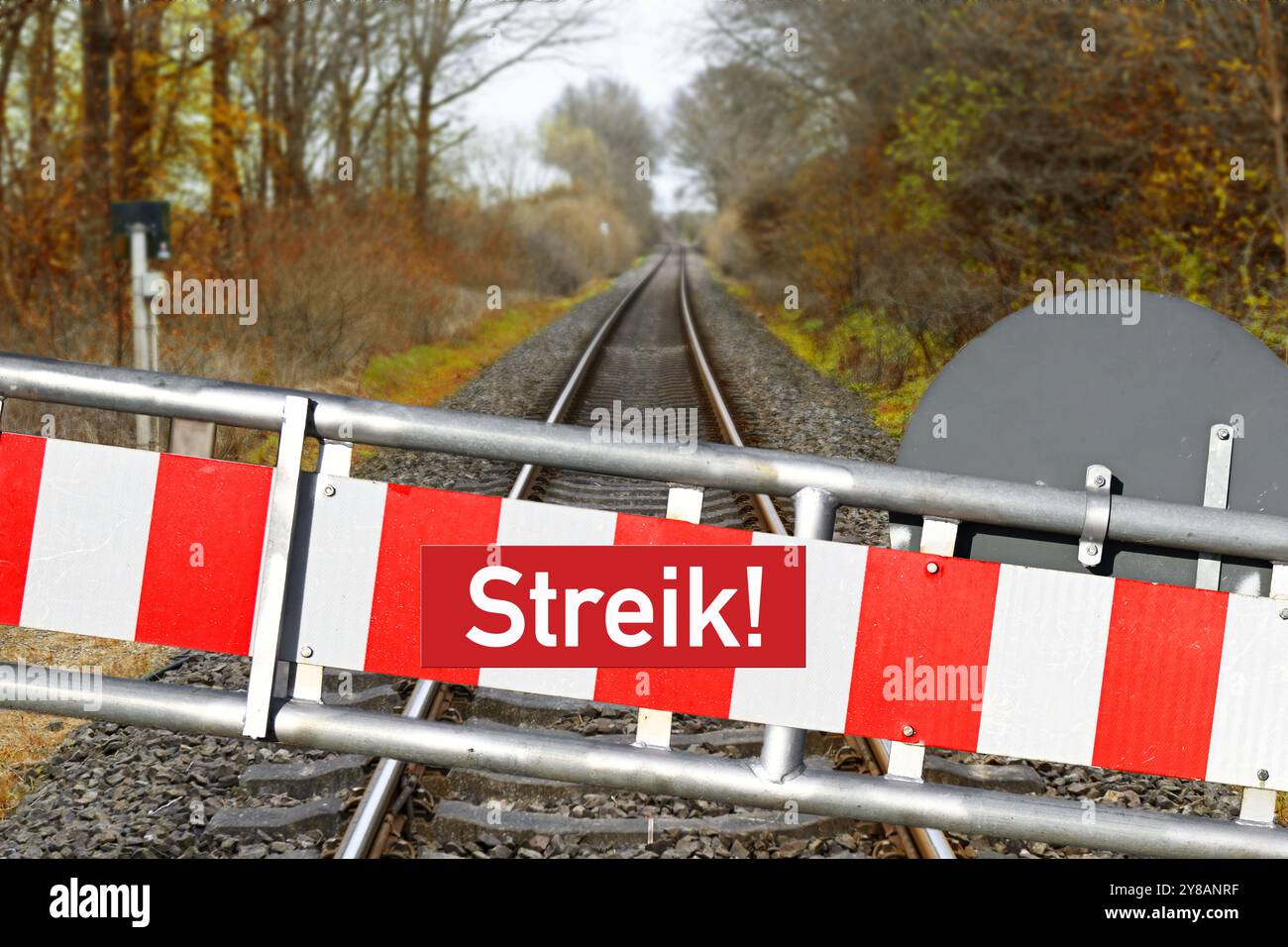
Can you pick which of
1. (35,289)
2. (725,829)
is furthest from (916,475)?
(35,289)

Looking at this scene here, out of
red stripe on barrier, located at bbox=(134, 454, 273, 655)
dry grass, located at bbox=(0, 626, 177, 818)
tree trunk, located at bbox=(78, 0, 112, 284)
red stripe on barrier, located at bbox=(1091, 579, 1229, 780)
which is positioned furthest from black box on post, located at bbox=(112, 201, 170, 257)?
red stripe on barrier, located at bbox=(1091, 579, 1229, 780)

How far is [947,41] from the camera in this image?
60.3ft

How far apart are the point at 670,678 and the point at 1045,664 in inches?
30.5

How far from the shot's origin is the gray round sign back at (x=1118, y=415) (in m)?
2.38

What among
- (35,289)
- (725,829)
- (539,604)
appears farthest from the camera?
(35,289)

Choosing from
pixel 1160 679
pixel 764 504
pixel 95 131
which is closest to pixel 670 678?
pixel 1160 679

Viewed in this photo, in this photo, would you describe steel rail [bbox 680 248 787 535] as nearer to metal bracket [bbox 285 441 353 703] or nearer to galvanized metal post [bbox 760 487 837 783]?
galvanized metal post [bbox 760 487 837 783]

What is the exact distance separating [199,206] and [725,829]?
2281cm

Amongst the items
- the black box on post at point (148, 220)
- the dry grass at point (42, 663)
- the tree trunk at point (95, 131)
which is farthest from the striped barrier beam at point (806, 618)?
the tree trunk at point (95, 131)

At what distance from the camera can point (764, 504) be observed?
24.0 feet

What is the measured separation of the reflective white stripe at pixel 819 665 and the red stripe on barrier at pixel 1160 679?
526 millimetres

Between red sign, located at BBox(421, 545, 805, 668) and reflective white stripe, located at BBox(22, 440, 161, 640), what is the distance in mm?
661
